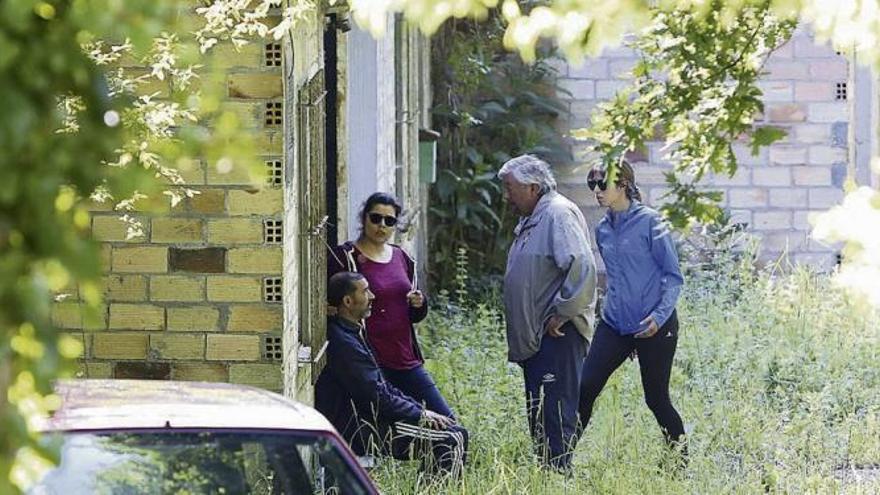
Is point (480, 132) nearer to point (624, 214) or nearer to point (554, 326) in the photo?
point (624, 214)

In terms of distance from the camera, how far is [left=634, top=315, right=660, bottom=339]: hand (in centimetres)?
885

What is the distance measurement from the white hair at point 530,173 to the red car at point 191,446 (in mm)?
4041

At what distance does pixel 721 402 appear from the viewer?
10.2 meters

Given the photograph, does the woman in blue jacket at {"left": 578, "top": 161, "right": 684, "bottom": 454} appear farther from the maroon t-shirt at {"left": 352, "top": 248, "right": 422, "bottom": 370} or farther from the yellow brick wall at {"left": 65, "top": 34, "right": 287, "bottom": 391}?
the yellow brick wall at {"left": 65, "top": 34, "right": 287, "bottom": 391}

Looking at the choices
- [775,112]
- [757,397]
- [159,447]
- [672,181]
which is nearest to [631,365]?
[757,397]

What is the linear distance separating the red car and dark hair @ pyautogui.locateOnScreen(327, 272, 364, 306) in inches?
120

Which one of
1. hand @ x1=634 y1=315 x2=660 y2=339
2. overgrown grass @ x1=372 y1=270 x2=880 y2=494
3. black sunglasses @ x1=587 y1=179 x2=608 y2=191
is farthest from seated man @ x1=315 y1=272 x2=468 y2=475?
black sunglasses @ x1=587 y1=179 x2=608 y2=191

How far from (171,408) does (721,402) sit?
5928mm

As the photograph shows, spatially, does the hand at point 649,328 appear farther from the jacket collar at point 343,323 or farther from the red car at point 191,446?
the red car at point 191,446

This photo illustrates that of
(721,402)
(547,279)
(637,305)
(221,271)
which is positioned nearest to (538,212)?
(547,279)

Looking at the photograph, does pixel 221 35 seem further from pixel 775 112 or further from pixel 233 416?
pixel 775 112

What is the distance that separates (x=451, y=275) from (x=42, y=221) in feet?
42.3

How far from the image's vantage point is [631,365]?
38.0 feet

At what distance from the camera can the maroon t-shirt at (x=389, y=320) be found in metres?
8.59
